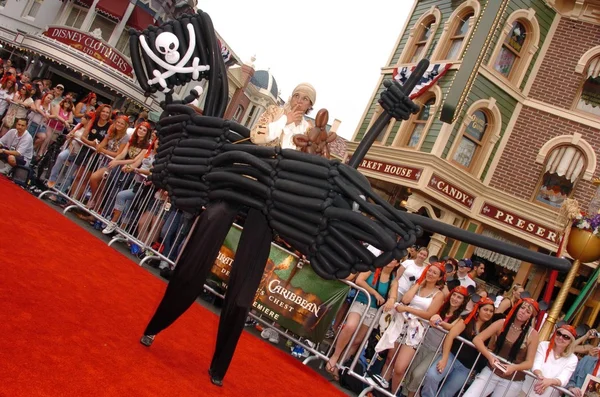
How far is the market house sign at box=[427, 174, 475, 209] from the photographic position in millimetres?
12867

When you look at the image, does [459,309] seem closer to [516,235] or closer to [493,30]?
[516,235]

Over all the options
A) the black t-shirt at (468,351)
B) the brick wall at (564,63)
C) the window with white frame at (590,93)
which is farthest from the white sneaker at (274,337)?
the window with white frame at (590,93)

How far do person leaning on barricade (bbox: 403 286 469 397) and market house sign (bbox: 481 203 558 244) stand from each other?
8.01 meters

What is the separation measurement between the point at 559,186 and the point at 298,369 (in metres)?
10.2

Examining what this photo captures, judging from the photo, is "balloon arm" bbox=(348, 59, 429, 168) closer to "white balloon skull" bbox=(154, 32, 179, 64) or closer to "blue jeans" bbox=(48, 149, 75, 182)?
"white balloon skull" bbox=(154, 32, 179, 64)

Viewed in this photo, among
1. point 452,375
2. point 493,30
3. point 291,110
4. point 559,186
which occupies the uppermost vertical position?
point 493,30

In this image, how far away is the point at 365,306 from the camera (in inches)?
236

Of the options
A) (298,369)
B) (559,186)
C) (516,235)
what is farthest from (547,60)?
(298,369)

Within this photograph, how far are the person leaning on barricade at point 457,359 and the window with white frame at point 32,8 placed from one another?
25.3 m

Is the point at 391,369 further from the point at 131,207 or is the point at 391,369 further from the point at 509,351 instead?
the point at 131,207

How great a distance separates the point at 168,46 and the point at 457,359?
14.0 feet

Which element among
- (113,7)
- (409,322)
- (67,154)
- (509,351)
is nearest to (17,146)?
(67,154)

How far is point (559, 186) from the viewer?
13.0 meters

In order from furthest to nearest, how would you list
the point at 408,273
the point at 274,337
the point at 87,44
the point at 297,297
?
the point at 87,44 < the point at 408,273 < the point at 274,337 < the point at 297,297
